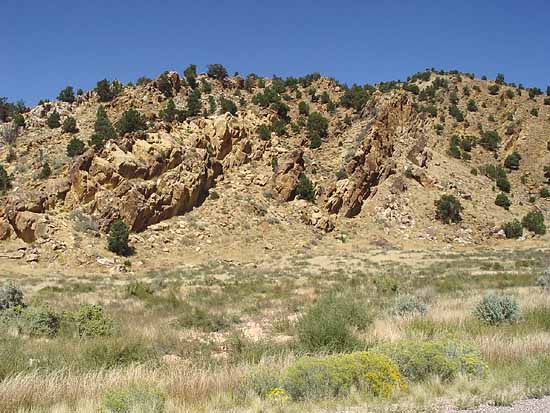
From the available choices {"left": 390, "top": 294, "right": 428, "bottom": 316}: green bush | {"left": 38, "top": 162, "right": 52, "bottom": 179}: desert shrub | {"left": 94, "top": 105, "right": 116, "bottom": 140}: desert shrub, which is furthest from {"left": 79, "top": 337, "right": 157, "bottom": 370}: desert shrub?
{"left": 94, "top": 105, "right": 116, "bottom": 140}: desert shrub

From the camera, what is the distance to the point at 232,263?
34.7m

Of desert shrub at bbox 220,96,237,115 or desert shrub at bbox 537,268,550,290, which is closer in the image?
desert shrub at bbox 537,268,550,290

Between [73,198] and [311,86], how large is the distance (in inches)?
1498

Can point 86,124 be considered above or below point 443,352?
above

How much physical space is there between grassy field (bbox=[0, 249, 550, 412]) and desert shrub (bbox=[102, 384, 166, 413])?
0.06ft

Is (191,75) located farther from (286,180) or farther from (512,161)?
(512,161)

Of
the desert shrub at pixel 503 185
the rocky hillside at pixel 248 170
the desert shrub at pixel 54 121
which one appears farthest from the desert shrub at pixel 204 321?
the desert shrub at pixel 503 185

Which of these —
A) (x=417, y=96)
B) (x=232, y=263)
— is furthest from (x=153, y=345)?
(x=417, y=96)

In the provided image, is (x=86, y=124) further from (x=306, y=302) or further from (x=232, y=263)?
(x=306, y=302)

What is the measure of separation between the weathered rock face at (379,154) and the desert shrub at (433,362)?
37.6 meters

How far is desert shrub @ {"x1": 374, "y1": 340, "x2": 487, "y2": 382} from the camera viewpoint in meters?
→ 7.05

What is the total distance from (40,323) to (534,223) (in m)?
45.8

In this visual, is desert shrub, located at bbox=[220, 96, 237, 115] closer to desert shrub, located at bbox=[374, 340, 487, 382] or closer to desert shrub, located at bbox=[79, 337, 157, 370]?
desert shrub, located at bbox=[79, 337, 157, 370]

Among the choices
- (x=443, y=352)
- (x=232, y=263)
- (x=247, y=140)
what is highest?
(x=247, y=140)
